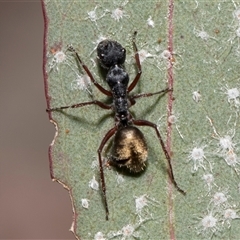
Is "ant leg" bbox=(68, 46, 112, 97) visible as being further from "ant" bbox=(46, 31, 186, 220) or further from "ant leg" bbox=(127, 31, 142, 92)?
"ant leg" bbox=(127, 31, 142, 92)

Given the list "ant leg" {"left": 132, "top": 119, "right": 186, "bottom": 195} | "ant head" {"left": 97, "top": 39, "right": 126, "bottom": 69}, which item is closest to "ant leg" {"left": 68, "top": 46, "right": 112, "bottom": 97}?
"ant head" {"left": 97, "top": 39, "right": 126, "bottom": 69}

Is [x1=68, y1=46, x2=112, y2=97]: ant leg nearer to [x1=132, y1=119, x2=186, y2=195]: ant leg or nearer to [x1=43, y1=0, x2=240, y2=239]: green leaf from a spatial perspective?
[x1=43, y1=0, x2=240, y2=239]: green leaf

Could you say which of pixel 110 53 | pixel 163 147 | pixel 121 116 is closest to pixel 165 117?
pixel 163 147

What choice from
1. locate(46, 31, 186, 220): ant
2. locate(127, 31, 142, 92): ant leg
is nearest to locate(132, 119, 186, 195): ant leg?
locate(46, 31, 186, 220): ant

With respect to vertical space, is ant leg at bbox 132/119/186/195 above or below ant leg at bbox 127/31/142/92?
below

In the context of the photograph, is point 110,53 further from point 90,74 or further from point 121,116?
point 121,116

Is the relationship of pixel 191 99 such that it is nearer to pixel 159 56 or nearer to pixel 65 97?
pixel 159 56

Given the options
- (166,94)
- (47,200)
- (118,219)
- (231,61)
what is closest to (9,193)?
(47,200)
